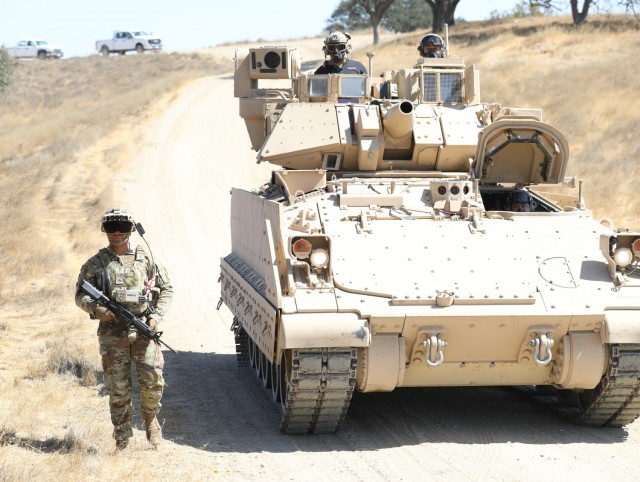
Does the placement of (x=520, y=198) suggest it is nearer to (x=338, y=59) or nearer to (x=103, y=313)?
(x=338, y=59)

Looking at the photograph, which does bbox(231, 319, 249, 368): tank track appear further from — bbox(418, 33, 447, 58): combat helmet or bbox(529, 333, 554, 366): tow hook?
bbox(529, 333, 554, 366): tow hook

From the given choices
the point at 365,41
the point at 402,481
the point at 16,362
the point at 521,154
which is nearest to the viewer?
the point at 402,481

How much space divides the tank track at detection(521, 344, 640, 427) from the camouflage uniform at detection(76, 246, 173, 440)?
145 inches

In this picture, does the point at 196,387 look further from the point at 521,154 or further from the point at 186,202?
the point at 186,202

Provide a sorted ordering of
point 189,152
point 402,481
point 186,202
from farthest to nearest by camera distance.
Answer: point 189,152 → point 186,202 → point 402,481

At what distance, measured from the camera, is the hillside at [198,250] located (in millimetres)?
8609

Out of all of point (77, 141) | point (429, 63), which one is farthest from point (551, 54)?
point (429, 63)

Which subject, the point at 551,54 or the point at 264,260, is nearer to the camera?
the point at 264,260

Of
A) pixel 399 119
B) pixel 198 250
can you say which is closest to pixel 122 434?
pixel 399 119

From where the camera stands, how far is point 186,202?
26.3m

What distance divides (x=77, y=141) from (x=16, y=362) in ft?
64.8

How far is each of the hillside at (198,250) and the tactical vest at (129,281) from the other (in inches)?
44.7

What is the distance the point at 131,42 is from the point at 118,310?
175 ft

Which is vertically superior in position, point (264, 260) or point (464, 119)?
point (464, 119)
